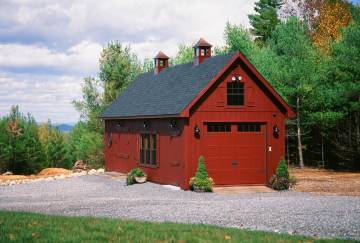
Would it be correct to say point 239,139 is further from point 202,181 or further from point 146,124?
point 146,124

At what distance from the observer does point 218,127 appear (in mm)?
22875

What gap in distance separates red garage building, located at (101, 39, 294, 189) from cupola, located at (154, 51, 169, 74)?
240 inches

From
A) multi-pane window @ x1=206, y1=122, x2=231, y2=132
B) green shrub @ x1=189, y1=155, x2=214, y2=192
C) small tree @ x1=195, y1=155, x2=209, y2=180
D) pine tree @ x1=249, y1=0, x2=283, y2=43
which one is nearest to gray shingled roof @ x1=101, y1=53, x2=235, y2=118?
multi-pane window @ x1=206, y1=122, x2=231, y2=132

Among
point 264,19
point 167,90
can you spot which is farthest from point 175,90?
point 264,19

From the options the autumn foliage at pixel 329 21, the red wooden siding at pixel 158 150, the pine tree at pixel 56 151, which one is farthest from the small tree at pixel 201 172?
the pine tree at pixel 56 151

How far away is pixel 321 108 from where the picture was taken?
3453 cm

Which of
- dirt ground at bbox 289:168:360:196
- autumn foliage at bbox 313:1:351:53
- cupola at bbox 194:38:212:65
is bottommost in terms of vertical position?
dirt ground at bbox 289:168:360:196

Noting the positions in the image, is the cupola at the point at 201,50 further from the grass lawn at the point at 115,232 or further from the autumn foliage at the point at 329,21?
the autumn foliage at the point at 329,21

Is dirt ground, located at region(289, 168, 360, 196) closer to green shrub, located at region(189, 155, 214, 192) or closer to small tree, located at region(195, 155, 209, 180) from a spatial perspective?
green shrub, located at region(189, 155, 214, 192)

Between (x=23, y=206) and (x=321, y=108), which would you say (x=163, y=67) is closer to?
(x=321, y=108)

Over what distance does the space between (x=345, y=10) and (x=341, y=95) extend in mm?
21561

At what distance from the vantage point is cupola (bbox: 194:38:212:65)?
2638 cm

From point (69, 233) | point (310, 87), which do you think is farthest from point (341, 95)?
point (69, 233)

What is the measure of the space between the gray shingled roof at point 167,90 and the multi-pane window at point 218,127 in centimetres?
155
